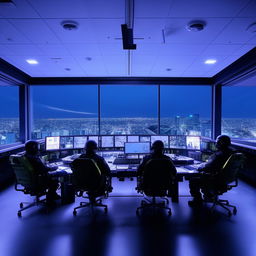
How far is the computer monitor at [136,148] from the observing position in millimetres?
3500

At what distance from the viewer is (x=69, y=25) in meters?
2.58

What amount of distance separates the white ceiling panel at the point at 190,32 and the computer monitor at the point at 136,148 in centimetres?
192

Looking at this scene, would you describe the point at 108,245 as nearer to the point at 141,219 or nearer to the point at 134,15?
the point at 141,219

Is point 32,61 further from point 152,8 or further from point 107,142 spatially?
point 152,8

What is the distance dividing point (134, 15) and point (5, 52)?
279 centimetres

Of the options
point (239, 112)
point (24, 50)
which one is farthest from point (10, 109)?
point (239, 112)

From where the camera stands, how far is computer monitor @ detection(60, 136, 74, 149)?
421cm

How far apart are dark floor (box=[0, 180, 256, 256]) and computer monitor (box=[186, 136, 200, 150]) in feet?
4.10

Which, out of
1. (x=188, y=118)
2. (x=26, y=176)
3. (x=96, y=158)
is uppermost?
(x=188, y=118)

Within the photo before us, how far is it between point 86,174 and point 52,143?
72.7 inches

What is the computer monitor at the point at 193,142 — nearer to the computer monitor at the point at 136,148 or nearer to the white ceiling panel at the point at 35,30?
the computer monitor at the point at 136,148

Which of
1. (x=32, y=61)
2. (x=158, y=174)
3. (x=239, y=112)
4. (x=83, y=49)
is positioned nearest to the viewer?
(x=158, y=174)

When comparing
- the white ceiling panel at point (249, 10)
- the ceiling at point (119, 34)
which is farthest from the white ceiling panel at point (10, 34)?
the white ceiling panel at point (249, 10)

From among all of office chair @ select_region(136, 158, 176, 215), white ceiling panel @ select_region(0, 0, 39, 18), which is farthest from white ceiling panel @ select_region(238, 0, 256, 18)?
white ceiling panel @ select_region(0, 0, 39, 18)
